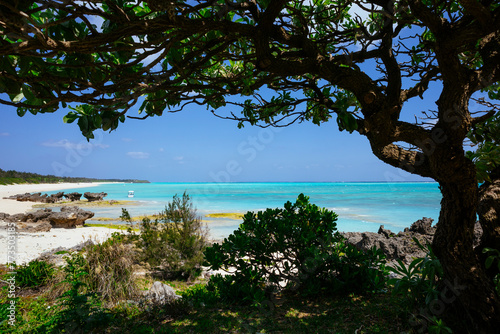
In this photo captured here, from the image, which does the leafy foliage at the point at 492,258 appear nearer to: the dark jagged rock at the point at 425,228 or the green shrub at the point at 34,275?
the green shrub at the point at 34,275

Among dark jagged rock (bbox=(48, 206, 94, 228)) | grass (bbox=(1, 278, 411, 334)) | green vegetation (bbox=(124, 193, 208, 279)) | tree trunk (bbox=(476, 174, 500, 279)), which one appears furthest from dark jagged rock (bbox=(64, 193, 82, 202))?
tree trunk (bbox=(476, 174, 500, 279))

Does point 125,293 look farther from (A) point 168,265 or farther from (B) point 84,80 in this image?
(B) point 84,80

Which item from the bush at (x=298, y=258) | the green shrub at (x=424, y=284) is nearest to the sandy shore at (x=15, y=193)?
the bush at (x=298, y=258)

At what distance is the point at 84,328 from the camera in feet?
9.99

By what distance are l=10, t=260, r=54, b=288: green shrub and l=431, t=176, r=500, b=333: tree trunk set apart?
557 cm

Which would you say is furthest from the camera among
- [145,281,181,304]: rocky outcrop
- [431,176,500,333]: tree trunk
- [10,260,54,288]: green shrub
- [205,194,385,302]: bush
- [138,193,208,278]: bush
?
[138,193,208,278]: bush

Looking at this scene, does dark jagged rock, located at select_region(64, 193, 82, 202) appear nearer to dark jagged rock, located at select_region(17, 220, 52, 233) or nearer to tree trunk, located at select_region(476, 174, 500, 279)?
dark jagged rock, located at select_region(17, 220, 52, 233)

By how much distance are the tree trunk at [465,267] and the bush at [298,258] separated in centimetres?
117

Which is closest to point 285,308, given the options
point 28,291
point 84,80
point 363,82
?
point 363,82

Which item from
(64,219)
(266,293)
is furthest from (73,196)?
(266,293)

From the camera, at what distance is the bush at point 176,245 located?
5.95 m

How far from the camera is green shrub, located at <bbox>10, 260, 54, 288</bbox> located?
451 centimetres

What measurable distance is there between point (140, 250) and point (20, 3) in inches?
248

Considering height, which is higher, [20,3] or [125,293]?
[20,3]
